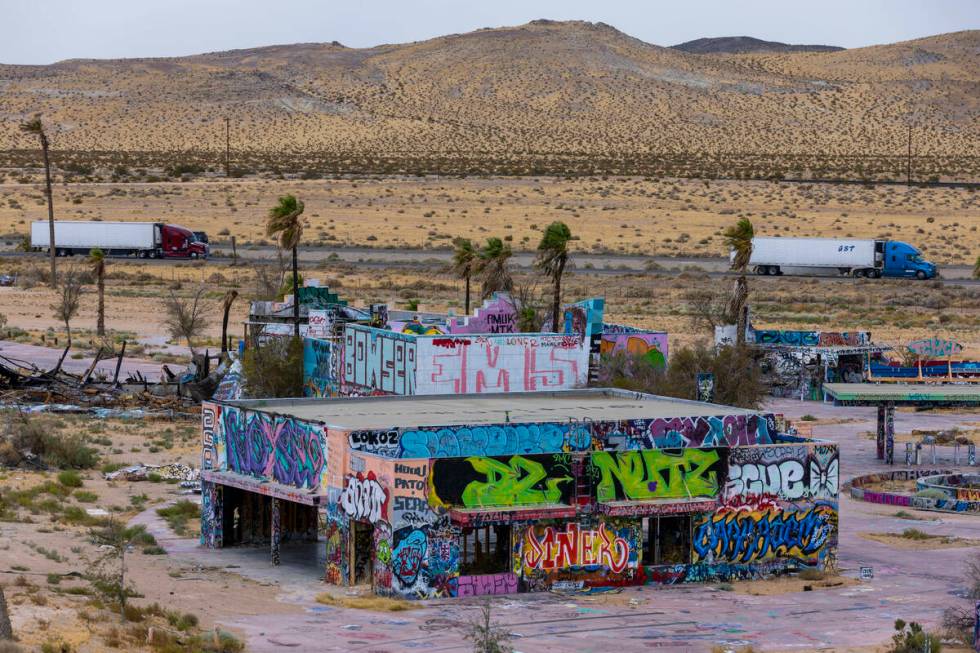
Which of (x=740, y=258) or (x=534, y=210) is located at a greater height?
(x=534, y=210)

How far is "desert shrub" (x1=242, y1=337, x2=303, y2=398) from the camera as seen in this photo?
46.9m

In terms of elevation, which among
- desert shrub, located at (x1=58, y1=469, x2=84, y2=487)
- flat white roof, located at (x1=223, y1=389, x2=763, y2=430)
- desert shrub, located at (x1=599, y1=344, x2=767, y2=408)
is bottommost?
desert shrub, located at (x1=58, y1=469, x2=84, y2=487)

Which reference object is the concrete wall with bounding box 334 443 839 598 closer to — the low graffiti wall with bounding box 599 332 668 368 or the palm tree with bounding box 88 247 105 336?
the low graffiti wall with bounding box 599 332 668 368

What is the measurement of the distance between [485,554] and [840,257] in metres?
75.4

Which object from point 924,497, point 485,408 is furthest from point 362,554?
point 924,497

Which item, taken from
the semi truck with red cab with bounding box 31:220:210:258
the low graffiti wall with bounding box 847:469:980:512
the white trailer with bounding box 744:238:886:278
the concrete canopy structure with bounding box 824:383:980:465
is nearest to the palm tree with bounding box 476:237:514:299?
the concrete canopy structure with bounding box 824:383:980:465

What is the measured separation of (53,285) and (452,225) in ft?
129

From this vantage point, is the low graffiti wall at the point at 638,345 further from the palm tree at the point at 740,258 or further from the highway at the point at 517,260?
the highway at the point at 517,260

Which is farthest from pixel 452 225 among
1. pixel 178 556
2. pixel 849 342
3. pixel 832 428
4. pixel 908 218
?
pixel 178 556

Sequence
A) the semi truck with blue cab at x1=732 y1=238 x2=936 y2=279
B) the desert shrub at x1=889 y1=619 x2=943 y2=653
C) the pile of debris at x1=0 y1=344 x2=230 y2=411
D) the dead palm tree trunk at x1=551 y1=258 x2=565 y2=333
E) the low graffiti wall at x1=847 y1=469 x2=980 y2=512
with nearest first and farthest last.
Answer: the desert shrub at x1=889 y1=619 x2=943 y2=653
the low graffiti wall at x1=847 y1=469 x2=980 y2=512
the dead palm tree trunk at x1=551 y1=258 x2=565 y2=333
the pile of debris at x1=0 y1=344 x2=230 y2=411
the semi truck with blue cab at x1=732 y1=238 x2=936 y2=279

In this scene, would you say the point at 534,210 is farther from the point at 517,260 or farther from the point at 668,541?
the point at 668,541

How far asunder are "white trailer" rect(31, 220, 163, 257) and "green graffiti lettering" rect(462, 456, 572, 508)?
265 feet

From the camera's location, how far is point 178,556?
3391cm

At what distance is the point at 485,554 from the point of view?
31953 mm
